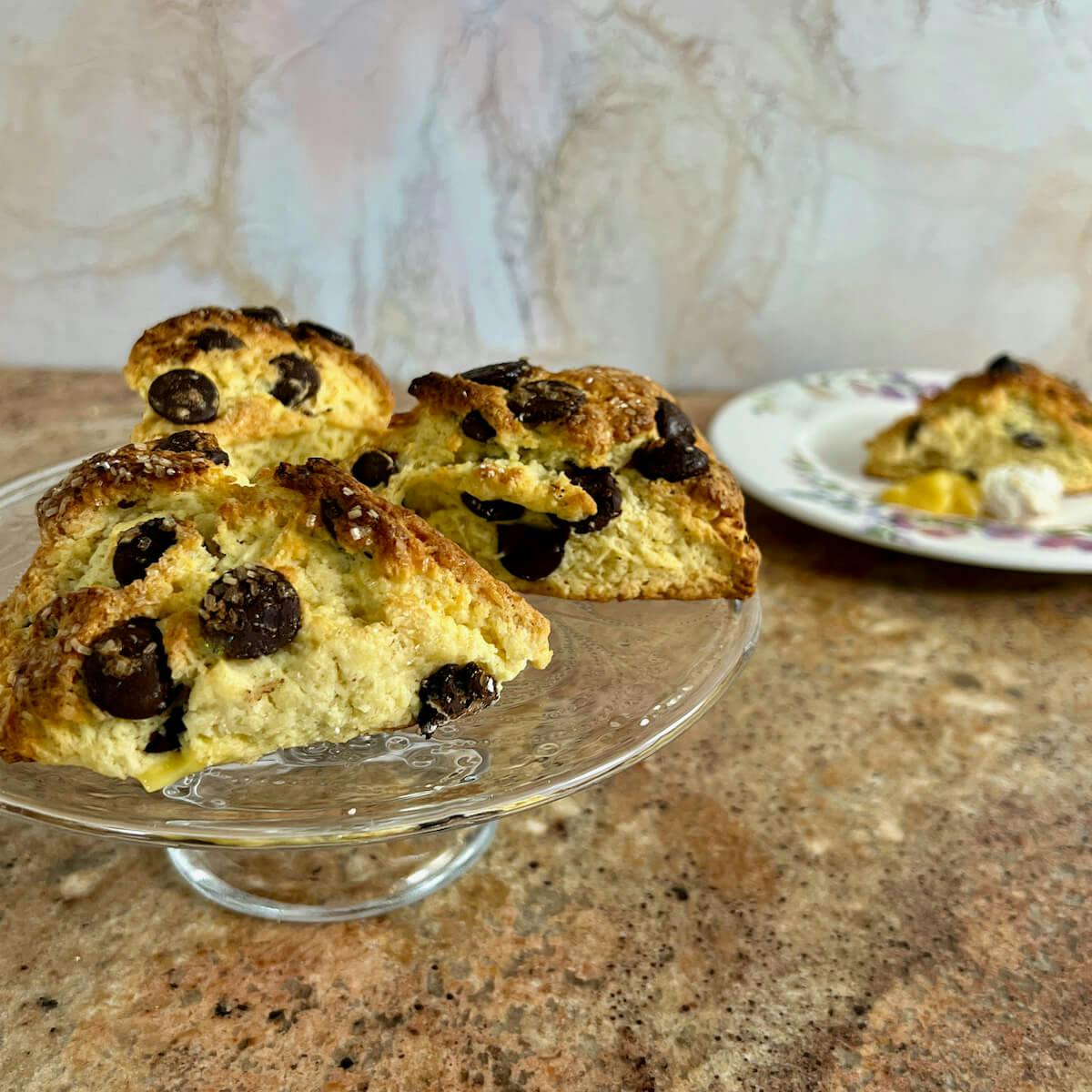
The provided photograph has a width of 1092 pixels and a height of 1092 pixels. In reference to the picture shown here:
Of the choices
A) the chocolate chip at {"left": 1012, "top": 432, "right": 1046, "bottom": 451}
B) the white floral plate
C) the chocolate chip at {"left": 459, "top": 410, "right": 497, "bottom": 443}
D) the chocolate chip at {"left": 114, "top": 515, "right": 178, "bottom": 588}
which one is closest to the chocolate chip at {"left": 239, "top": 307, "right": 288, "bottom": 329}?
the chocolate chip at {"left": 459, "top": 410, "right": 497, "bottom": 443}

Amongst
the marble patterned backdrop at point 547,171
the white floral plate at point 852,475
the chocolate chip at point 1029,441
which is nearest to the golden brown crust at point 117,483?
the white floral plate at point 852,475

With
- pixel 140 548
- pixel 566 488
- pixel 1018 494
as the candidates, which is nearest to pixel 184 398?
pixel 140 548

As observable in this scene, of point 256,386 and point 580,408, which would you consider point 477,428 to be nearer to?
point 580,408

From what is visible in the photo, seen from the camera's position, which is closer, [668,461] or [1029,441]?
[668,461]

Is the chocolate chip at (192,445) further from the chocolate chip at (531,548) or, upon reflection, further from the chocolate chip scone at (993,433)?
the chocolate chip scone at (993,433)

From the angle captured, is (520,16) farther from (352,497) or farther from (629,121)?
(352,497)

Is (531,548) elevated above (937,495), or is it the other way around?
(531,548)

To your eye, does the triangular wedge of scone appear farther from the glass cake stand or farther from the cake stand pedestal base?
the cake stand pedestal base
